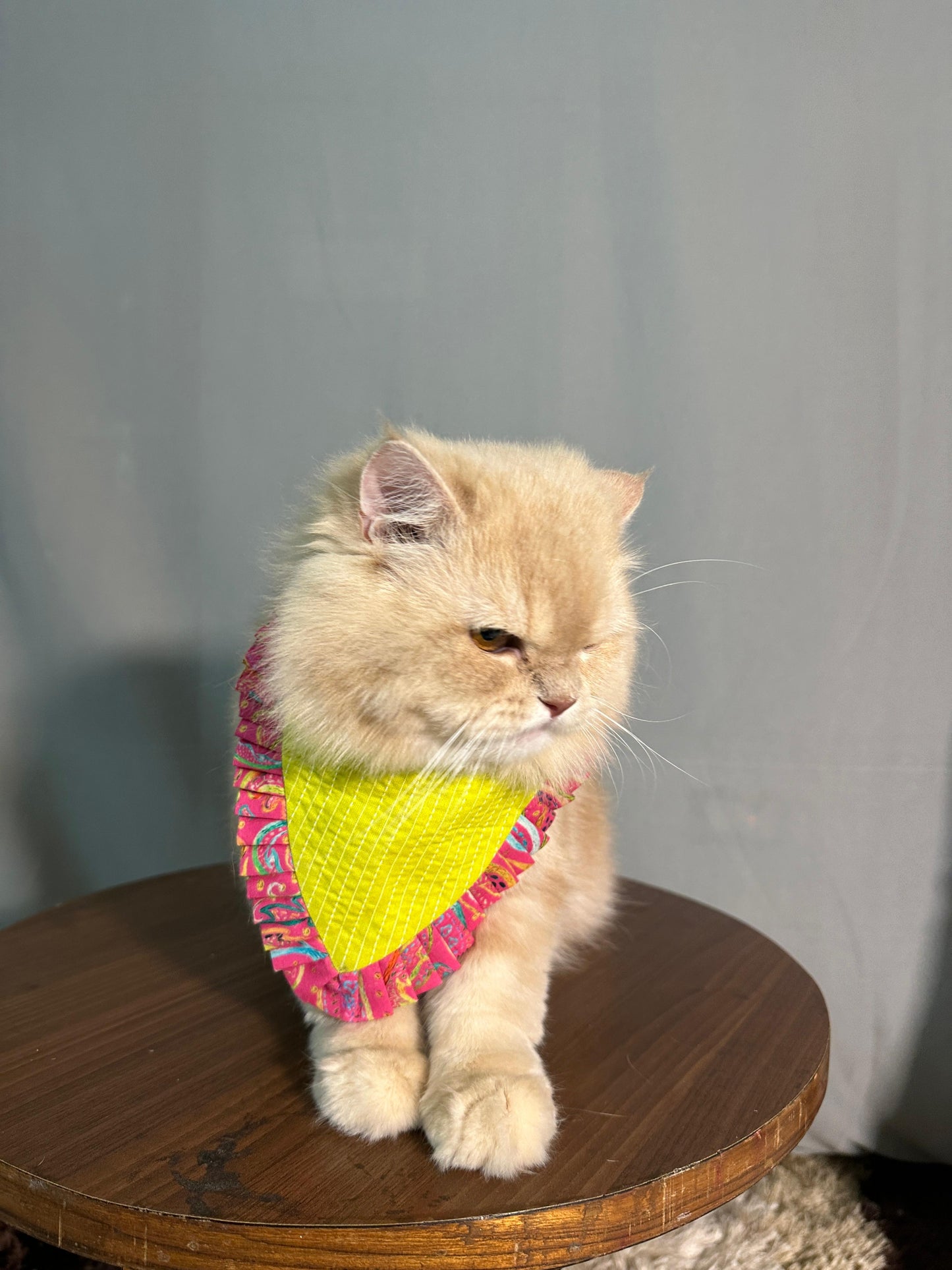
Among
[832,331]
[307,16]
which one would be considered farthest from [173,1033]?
[307,16]

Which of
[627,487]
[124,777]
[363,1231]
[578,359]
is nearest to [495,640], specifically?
[627,487]

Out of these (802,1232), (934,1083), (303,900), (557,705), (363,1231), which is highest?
(557,705)

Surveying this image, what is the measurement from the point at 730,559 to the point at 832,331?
0.42 metres

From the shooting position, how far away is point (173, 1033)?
1.09 meters

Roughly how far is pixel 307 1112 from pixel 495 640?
1.61ft

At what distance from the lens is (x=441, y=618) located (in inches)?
35.1

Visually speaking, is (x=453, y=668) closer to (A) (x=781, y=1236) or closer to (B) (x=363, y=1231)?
(B) (x=363, y=1231)

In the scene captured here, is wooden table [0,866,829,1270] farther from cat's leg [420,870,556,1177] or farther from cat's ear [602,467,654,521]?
cat's ear [602,467,654,521]

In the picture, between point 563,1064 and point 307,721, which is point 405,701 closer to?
point 307,721

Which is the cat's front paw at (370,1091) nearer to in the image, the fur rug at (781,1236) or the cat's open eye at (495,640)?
the cat's open eye at (495,640)

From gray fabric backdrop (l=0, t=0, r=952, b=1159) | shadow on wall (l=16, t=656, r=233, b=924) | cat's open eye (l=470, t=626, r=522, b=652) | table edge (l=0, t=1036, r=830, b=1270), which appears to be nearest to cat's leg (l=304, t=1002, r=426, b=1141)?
table edge (l=0, t=1036, r=830, b=1270)

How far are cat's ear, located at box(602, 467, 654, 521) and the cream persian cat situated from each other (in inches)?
2.3

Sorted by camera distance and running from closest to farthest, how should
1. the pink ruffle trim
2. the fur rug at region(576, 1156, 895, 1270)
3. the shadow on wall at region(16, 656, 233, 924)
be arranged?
the pink ruffle trim < the fur rug at region(576, 1156, 895, 1270) < the shadow on wall at region(16, 656, 233, 924)

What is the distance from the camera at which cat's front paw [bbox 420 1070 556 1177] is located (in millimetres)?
833
